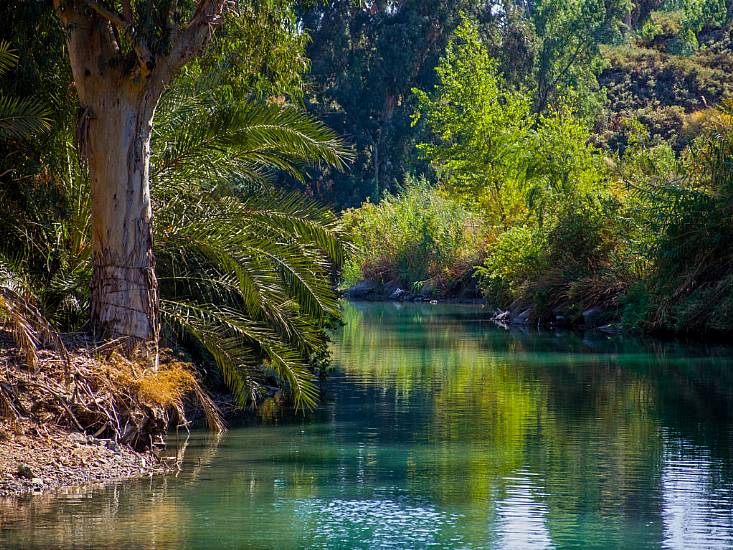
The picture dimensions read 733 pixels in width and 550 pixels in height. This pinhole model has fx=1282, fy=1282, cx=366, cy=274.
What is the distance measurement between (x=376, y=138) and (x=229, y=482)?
6041 centimetres

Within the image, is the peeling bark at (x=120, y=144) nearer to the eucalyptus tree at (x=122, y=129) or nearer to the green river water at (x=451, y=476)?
the eucalyptus tree at (x=122, y=129)

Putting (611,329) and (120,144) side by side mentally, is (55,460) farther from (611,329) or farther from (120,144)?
(611,329)

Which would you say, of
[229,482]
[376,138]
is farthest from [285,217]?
[376,138]

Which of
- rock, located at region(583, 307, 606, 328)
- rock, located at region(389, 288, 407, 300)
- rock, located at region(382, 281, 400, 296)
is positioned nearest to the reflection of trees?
rock, located at region(583, 307, 606, 328)

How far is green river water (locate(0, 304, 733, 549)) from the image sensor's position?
9758 mm

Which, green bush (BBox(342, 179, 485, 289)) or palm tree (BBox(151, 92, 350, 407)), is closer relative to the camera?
palm tree (BBox(151, 92, 350, 407))

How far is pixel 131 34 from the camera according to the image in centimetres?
1355

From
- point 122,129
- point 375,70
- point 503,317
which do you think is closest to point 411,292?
point 503,317

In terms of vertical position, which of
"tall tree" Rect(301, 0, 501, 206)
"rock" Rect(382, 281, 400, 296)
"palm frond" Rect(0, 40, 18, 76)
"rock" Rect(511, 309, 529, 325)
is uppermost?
"tall tree" Rect(301, 0, 501, 206)

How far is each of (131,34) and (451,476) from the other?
18.7ft

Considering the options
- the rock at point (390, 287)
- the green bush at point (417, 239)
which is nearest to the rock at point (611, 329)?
the green bush at point (417, 239)

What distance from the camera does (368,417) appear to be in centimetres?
1661

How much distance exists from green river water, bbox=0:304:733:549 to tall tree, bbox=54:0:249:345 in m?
1.86

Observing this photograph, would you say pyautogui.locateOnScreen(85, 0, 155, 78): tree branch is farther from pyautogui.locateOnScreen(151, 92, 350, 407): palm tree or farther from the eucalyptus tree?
pyautogui.locateOnScreen(151, 92, 350, 407): palm tree
